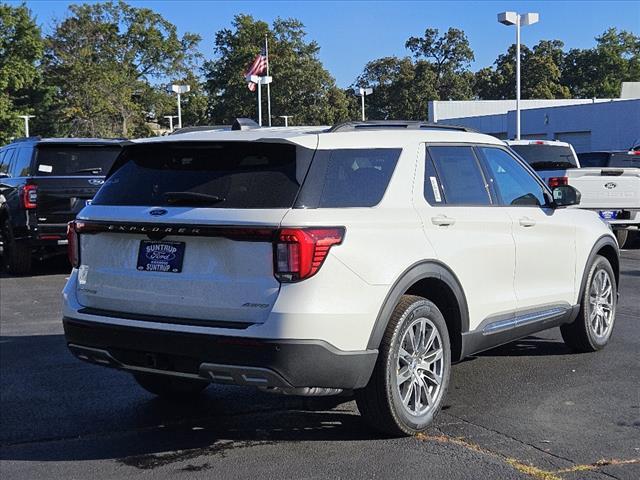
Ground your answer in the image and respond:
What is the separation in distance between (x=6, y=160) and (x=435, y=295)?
35.1ft

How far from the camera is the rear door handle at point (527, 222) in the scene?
5863mm

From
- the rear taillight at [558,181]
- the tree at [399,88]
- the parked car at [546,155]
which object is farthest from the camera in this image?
the tree at [399,88]

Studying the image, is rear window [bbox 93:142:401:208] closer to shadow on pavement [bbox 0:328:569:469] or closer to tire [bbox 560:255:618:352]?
shadow on pavement [bbox 0:328:569:469]

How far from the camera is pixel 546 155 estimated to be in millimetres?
15406

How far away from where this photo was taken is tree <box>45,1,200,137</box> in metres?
61.5

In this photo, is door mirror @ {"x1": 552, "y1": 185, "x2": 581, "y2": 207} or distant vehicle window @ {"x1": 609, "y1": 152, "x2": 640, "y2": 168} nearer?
door mirror @ {"x1": 552, "y1": 185, "x2": 581, "y2": 207}

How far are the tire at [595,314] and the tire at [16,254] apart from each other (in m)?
8.83

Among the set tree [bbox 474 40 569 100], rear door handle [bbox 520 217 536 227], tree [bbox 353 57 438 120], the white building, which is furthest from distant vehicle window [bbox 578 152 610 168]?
tree [bbox 474 40 569 100]

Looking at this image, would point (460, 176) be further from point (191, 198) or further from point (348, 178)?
point (191, 198)

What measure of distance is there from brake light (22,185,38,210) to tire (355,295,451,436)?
8836mm

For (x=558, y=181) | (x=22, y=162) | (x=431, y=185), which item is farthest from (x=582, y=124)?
(x=431, y=185)

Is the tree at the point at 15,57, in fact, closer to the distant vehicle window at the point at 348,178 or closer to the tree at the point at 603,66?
the distant vehicle window at the point at 348,178

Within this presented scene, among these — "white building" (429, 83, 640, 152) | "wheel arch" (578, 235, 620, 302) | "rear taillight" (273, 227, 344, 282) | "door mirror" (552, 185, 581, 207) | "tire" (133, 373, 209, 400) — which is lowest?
"tire" (133, 373, 209, 400)

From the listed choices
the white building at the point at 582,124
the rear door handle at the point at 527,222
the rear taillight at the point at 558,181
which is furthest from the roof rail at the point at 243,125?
the white building at the point at 582,124
